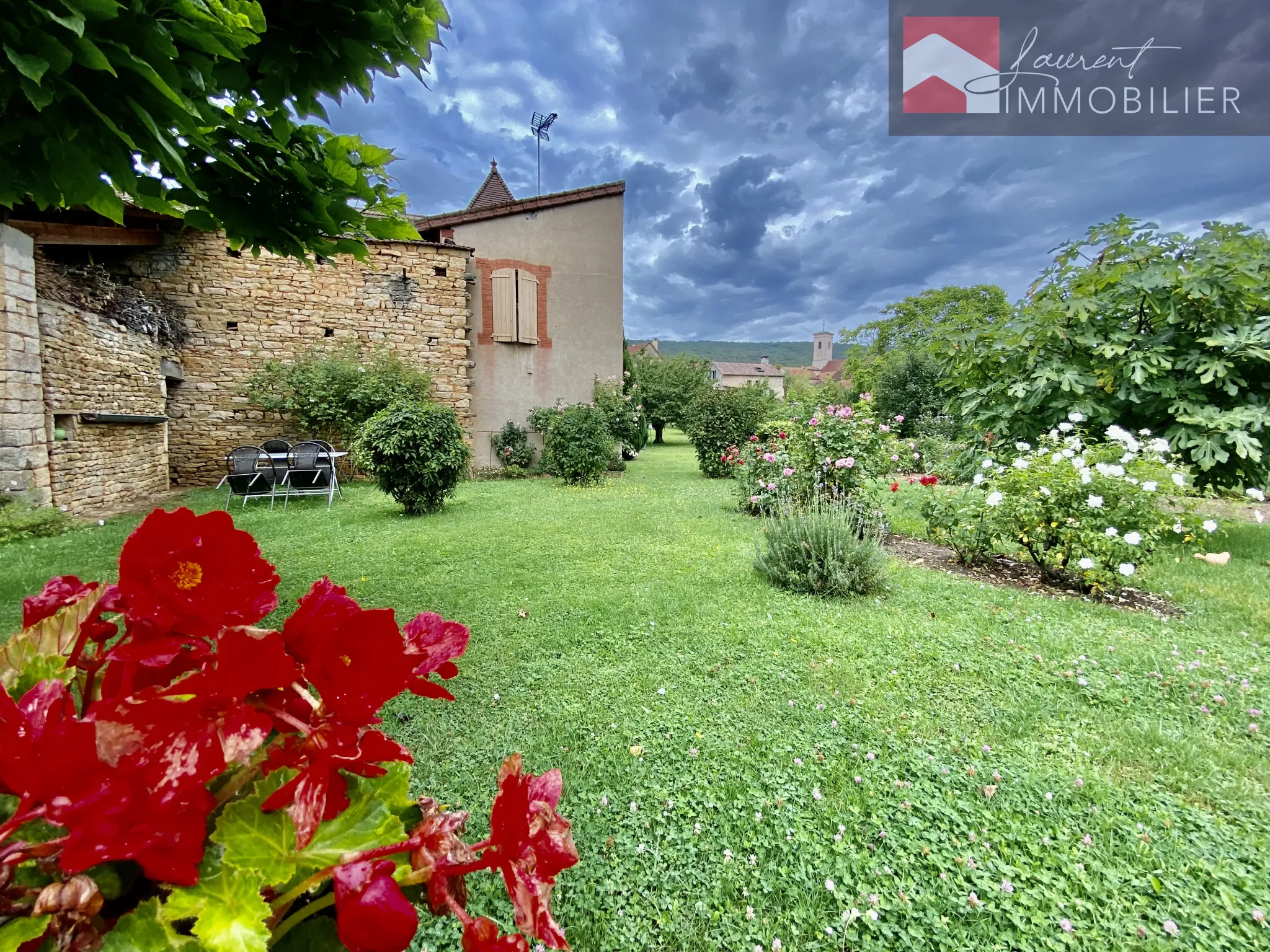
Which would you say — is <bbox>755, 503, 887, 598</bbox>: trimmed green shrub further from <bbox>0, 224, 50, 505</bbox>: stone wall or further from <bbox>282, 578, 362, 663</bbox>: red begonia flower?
<bbox>0, 224, 50, 505</bbox>: stone wall

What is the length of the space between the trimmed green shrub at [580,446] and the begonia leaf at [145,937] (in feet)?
30.4

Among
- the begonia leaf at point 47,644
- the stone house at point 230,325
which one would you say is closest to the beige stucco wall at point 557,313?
the stone house at point 230,325

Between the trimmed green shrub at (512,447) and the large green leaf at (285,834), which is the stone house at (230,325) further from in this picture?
the large green leaf at (285,834)

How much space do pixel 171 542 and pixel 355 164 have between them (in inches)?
84.1

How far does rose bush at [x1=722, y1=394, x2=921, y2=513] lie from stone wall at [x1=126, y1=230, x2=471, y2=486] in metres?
7.41

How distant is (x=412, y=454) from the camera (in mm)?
6539

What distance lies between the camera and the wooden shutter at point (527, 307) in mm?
11281

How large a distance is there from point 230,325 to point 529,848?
11.9 m

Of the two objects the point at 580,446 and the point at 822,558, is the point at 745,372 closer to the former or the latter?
Answer: the point at 580,446

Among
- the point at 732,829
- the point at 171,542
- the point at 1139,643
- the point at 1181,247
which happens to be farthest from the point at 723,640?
the point at 1181,247

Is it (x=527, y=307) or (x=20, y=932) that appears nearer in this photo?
(x=20, y=932)

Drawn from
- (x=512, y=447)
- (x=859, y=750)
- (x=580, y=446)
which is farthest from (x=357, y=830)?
(x=512, y=447)

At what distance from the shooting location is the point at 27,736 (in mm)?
354

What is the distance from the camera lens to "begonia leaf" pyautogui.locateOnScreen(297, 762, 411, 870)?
404 mm
